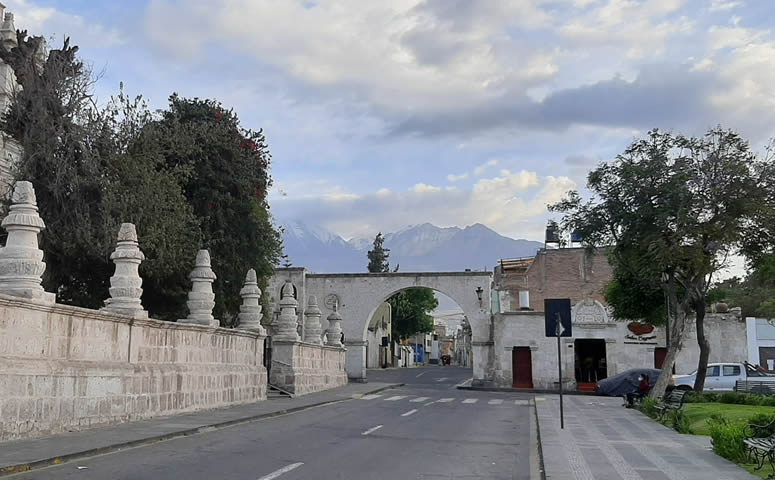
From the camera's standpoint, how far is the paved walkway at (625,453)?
32.7 feet

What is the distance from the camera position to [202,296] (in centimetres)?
2105

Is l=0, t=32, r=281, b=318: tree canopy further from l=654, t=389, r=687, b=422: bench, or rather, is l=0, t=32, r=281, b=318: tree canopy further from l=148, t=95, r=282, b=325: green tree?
l=654, t=389, r=687, b=422: bench

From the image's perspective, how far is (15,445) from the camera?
11.7 m

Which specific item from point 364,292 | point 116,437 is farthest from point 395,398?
point 364,292

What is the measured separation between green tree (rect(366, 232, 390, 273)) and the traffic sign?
69.6 metres

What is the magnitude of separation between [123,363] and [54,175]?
885 centimetres

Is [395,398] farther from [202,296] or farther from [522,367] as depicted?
[522,367]

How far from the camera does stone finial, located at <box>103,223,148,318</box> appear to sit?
16609 mm

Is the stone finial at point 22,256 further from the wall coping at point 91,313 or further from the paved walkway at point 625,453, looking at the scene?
the paved walkway at point 625,453

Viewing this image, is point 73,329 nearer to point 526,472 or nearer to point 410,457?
point 410,457

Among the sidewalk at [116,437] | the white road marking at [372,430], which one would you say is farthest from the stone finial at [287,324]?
the white road marking at [372,430]

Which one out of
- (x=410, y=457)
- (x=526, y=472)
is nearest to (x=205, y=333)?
(x=410, y=457)

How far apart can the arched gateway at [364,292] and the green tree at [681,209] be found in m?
19.4

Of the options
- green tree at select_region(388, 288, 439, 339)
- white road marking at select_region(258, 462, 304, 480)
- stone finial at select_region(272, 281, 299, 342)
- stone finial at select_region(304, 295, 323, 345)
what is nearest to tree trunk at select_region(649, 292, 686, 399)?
stone finial at select_region(272, 281, 299, 342)
